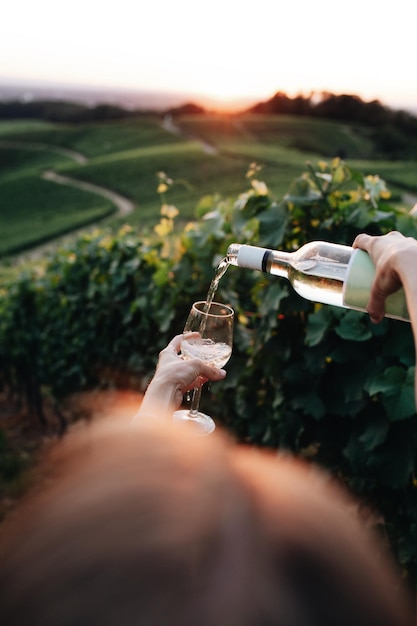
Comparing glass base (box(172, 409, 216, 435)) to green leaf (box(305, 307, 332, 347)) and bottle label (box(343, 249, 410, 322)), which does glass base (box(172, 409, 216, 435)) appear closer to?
bottle label (box(343, 249, 410, 322))

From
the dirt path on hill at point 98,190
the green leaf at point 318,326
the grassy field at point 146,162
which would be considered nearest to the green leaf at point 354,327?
the green leaf at point 318,326

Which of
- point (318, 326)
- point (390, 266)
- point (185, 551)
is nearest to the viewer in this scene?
point (185, 551)

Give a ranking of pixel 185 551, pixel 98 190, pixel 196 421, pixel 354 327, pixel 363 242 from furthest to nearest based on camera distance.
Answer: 1. pixel 98 190
2. pixel 354 327
3. pixel 196 421
4. pixel 363 242
5. pixel 185 551

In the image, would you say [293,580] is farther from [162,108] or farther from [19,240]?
[162,108]

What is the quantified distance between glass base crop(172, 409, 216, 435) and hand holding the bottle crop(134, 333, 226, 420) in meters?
0.16

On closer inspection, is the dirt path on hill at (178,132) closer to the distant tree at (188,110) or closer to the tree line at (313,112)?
the distant tree at (188,110)

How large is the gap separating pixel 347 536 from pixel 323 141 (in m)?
67.3

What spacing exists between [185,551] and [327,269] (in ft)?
3.99

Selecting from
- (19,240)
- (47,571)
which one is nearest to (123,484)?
(47,571)

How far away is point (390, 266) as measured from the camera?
4.44ft

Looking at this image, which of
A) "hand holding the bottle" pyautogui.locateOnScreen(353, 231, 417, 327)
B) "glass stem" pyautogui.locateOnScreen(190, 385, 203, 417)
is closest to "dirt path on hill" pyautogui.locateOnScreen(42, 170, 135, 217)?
"glass stem" pyautogui.locateOnScreen(190, 385, 203, 417)

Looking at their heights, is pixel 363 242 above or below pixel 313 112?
above

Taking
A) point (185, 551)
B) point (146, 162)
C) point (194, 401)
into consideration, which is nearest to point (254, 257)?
point (194, 401)

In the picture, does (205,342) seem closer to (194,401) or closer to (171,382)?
(194,401)
